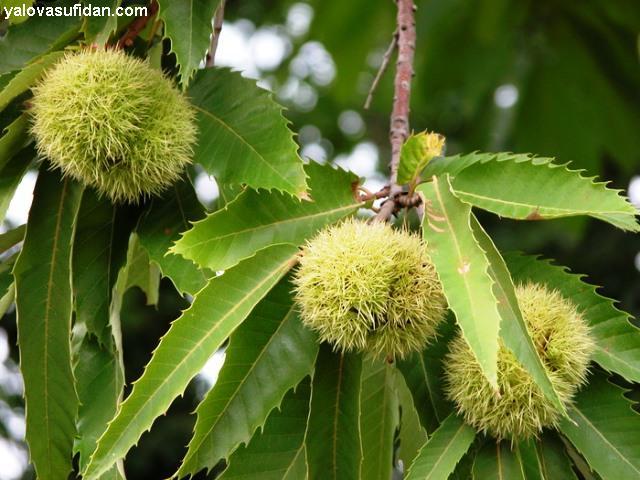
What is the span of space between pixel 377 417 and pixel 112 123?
0.62 meters

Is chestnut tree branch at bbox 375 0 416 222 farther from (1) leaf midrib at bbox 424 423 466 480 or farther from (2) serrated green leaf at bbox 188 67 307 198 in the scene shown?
(1) leaf midrib at bbox 424 423 466 480

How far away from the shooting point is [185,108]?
137 cm

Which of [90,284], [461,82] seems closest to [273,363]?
[90,284]

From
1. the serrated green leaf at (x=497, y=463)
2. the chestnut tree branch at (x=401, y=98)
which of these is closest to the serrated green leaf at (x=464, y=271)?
the chestnut tree branch at (x=401, y=98)

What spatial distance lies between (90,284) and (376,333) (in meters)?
0.57

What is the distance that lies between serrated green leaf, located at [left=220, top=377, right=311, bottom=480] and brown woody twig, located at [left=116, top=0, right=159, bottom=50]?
0.65m

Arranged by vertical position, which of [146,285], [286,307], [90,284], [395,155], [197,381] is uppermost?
[395,155]

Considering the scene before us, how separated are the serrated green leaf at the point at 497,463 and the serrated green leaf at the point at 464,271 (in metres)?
0.32

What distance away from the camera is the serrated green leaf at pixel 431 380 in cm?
132

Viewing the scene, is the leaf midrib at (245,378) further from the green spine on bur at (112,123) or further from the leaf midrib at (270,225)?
the green spine on bur at (112,123)

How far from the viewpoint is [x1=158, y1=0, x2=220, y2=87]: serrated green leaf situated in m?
1.33

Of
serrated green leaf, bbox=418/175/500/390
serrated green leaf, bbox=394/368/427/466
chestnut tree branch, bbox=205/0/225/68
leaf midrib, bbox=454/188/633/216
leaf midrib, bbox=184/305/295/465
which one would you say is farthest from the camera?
chestnut tree branch, bbox=205/0/225/68

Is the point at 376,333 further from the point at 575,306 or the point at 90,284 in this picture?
the point at 90,284

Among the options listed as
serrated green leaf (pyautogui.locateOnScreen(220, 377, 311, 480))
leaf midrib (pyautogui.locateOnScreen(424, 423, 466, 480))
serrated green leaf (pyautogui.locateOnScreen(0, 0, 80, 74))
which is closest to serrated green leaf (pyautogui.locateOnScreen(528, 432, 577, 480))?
leaf midrib (pyautogui.locateOnScreen(424, 423, 466, 480))
